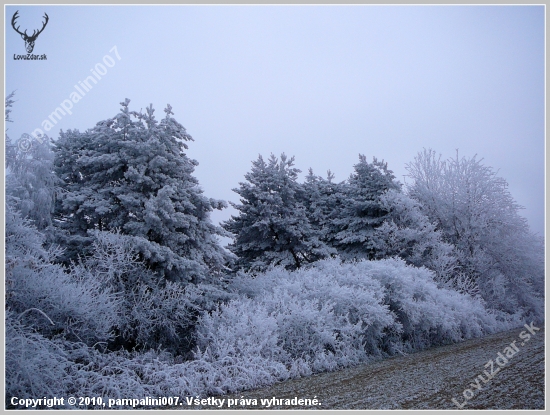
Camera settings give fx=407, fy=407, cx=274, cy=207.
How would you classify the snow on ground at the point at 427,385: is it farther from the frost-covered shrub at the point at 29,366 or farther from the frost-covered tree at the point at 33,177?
the frost-covered tree at the point at 33,177

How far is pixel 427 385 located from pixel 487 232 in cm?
1725

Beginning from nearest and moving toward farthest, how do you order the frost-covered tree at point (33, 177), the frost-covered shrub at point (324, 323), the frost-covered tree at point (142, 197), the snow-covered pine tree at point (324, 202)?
the frost-covered shrub at point (324, 323) → the frost-covered tree at point (33, 177) → the frost-covered tree at point (142, 197) → the snow-covered pine tree at point (324, 202)

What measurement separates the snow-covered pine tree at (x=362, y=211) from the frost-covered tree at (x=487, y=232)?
3150 millimetres

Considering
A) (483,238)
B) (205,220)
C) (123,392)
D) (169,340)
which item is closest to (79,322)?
(123,392)

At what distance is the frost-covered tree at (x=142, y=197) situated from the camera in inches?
487

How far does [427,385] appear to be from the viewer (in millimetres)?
7742

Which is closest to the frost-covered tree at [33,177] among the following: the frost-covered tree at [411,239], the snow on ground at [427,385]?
the snow on ground at [427,385]

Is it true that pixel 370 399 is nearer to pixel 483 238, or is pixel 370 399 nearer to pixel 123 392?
pixel 123 392

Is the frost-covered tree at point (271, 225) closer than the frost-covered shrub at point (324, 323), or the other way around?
the frost-covered shrub at point (324, 323)

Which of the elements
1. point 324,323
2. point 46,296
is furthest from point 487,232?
point 46,296

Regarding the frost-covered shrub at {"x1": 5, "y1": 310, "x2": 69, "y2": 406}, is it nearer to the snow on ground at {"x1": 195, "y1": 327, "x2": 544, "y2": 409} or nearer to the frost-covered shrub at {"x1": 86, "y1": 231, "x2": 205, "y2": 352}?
the frost-covered shrub at {"x1": 86, "y1": 231, "x2": 205, "y2": 352}

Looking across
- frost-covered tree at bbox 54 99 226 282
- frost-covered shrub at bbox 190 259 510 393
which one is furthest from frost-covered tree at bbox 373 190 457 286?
frost-covered tree at bbox 54 99 226 282

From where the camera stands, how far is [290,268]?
20328mm

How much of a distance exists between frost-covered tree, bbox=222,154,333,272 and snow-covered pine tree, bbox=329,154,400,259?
182cm
